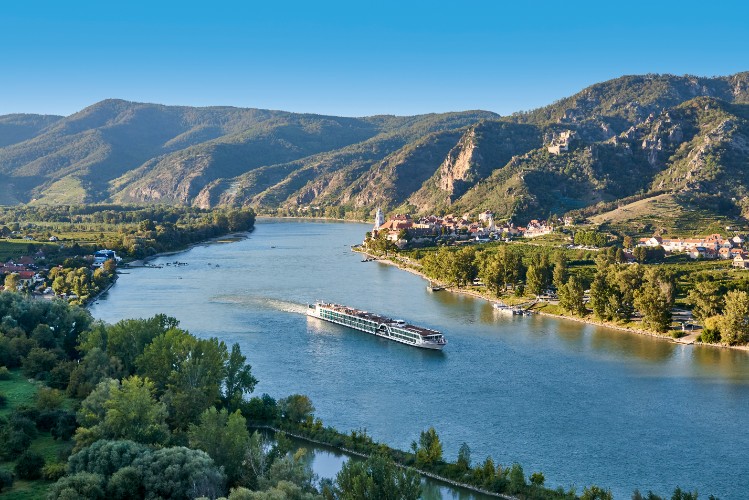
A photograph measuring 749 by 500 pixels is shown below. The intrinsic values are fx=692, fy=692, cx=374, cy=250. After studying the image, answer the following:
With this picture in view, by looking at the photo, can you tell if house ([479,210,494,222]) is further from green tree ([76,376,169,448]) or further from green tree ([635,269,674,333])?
green tree ([76,376,169,448])

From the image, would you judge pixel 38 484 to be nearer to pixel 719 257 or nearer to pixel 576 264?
pixel 576 264

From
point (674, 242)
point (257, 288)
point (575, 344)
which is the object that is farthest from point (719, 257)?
point (257, 288)

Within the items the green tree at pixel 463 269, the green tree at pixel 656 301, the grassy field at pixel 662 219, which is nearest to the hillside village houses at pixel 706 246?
the grassy field at pixel 662 219

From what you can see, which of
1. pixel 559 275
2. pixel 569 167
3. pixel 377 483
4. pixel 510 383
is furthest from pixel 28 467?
pixel 569 167

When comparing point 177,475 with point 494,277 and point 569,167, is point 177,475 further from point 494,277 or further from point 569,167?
point 569,167

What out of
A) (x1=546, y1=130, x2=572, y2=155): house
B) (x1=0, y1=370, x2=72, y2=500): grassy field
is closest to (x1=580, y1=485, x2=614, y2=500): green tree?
(x1=0, y1=370, x2=72, y2=500): grassy field

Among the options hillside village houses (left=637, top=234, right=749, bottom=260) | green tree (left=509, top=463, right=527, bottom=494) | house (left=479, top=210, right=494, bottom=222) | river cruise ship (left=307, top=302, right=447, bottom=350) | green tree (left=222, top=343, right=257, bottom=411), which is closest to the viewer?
green tree (left=509, top=463, right=527, bottom=494)
